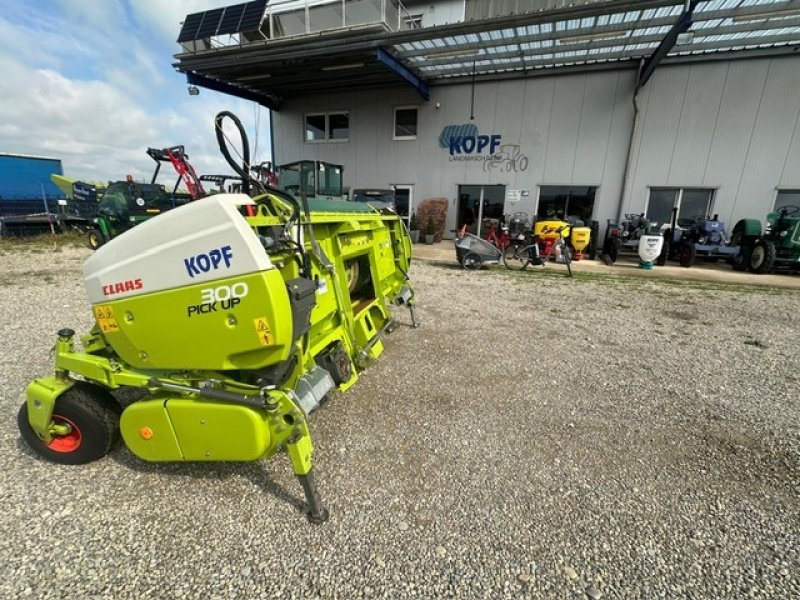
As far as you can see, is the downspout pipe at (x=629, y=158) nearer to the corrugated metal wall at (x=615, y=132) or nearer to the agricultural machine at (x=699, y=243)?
the corrugated metal wall at (x=615, y=132)

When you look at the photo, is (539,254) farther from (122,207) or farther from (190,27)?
(190,27)

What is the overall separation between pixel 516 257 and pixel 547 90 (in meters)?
6.32

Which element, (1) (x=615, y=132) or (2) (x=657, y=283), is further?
(1) (x=615, y=132)

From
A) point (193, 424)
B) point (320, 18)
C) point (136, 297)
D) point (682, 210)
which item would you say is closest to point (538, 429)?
point (193, 424)

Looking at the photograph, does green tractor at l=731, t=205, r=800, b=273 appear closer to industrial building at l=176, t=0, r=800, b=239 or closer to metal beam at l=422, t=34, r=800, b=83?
industrial building at l=176, t=0, r=800, b=239

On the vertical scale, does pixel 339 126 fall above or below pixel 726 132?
above

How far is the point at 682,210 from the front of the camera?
38.4ft

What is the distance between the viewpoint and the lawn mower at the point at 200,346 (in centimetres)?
177

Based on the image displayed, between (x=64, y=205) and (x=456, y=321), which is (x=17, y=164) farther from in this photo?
(x=456, y=321)

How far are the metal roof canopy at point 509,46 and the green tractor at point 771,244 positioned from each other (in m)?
4.66

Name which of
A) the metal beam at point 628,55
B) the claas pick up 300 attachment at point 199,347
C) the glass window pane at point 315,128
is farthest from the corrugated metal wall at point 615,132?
the claas pick up 300 attachment at point 199,347

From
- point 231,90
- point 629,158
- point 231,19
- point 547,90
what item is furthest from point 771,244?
point 231,90

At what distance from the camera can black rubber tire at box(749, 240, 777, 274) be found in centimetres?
911

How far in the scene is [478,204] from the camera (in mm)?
13688
